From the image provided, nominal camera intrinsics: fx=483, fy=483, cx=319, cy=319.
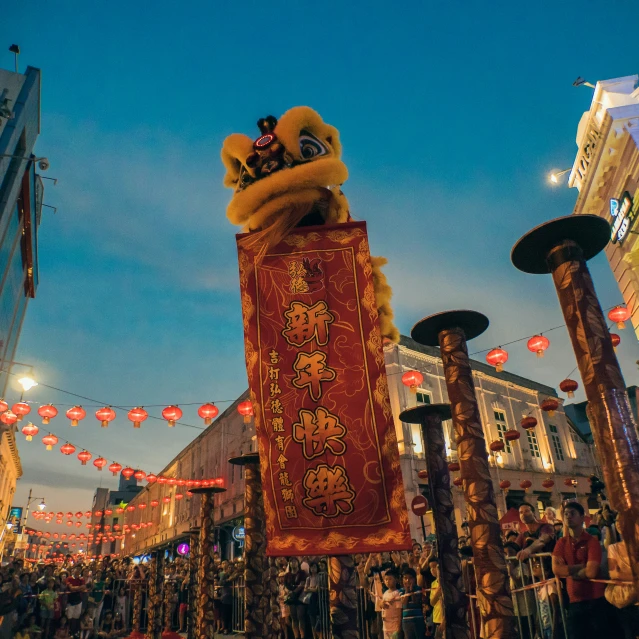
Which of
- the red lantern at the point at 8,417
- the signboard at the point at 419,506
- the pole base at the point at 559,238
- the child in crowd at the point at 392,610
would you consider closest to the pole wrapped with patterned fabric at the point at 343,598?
the pole base at the point at 559,238

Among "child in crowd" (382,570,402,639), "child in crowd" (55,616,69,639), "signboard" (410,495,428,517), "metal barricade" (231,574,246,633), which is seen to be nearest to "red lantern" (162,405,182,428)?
"metal barricade" (231,574,246,633)

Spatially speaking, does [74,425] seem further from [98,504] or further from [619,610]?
[98,504]

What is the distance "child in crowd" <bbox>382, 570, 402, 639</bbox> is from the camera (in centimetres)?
777

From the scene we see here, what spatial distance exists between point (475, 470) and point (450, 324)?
1488mm

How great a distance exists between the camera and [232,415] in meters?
31.4

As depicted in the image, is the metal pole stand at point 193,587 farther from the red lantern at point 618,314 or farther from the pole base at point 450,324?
the red lantern at point 618,314

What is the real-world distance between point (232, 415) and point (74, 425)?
55.9 feet

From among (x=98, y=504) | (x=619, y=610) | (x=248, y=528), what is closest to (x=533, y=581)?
(x=619, y=610)

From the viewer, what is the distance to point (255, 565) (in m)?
7.48

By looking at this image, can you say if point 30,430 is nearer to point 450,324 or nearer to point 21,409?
point 21,409

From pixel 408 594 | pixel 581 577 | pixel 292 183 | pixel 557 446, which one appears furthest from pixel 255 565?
pixel 557 446

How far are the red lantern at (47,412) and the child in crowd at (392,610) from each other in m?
11.5

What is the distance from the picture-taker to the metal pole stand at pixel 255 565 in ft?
23.0

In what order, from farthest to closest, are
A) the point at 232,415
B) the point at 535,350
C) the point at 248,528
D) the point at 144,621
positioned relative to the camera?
the point at 232,415 → the point at 144,621 → the point at 535,350 → the point at 248,528
